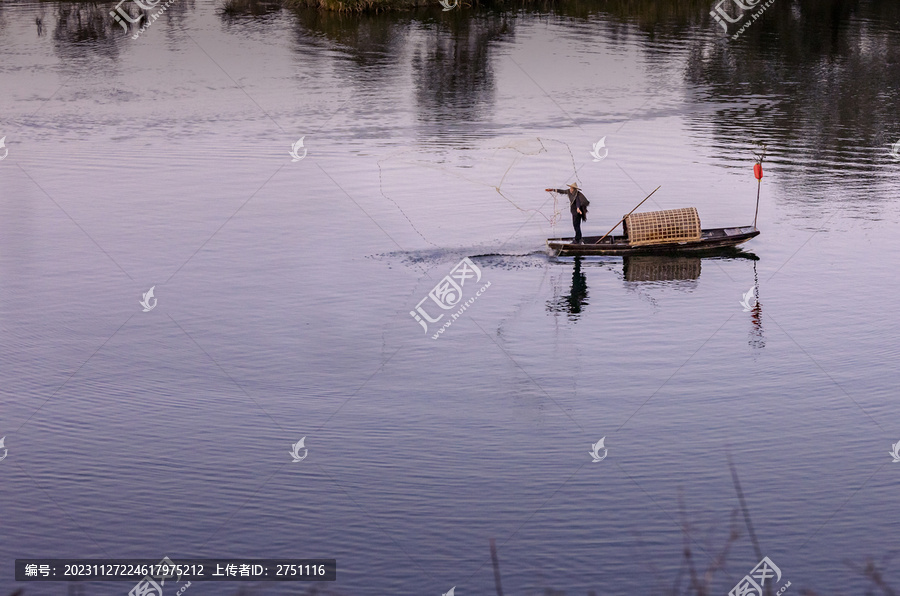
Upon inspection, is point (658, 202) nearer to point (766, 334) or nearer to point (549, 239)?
point (549, 239)

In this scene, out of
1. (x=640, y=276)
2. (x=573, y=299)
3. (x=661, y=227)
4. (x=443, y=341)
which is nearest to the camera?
(x=443, y=341)

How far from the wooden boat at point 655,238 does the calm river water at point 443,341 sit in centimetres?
47

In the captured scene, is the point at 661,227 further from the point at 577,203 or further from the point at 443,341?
the point at 443,341

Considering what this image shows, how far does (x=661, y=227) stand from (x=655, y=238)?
1.10ft

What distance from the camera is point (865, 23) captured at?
76125 mm

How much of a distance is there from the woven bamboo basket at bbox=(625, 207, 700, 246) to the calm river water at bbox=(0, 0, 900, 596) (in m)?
0.69

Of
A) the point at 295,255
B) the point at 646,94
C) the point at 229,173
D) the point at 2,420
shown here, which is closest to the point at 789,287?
the point at 295,255

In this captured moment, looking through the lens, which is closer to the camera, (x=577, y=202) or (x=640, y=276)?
(x=640, y=276)

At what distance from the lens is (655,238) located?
99.9 ft

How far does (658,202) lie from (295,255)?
1195cm

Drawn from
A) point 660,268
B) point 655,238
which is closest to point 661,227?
point 655,238

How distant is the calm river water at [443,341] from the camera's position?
17.2m

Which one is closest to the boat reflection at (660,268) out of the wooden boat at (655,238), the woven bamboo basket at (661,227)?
the wooden boat at (655,238)

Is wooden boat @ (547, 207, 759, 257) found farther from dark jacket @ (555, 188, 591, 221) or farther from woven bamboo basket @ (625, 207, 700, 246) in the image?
dark jacket @ (555, 188, 591, 221)
